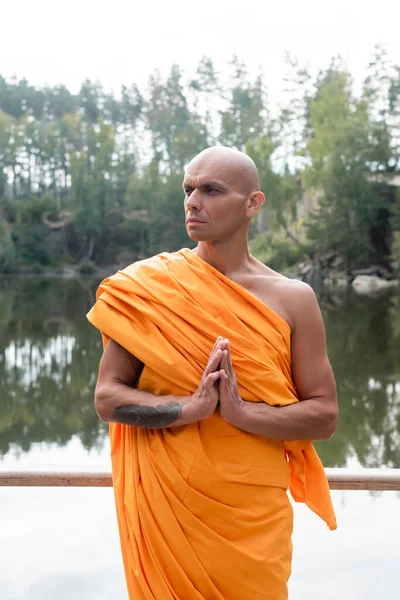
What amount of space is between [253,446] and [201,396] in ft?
A: 0.56

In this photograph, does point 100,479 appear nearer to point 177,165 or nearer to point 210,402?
point 210,402

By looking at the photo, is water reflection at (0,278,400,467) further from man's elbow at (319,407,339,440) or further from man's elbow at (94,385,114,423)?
man's elbow at (94,385,114,423)

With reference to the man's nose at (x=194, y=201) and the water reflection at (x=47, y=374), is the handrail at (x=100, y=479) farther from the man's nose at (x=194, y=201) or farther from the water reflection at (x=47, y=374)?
the water reflection at (x=47, y=374)

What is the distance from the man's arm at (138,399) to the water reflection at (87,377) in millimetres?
7737

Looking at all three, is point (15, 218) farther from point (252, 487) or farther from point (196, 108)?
point (252, 487)

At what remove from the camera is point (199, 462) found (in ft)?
4.99

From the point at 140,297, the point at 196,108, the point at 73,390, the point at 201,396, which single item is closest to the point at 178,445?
the point at 201,396

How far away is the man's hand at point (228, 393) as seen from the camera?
4.83 feet

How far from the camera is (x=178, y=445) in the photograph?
1534mm

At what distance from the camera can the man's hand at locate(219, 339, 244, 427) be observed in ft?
4.83

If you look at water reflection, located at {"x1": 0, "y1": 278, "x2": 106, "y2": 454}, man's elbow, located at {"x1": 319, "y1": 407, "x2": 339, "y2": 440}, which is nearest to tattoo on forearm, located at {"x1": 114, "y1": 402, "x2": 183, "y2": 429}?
man's elbow, located at {"x1": 319, "y1": 407, "x2": 339, "y2": 440}

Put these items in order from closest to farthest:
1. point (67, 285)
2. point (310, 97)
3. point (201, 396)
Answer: point (201, 396)
point (67, 285)
point (310, 97)

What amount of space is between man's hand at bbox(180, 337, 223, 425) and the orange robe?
51 mm

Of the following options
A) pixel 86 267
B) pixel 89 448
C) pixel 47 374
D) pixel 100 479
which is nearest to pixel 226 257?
pixel 100 479
